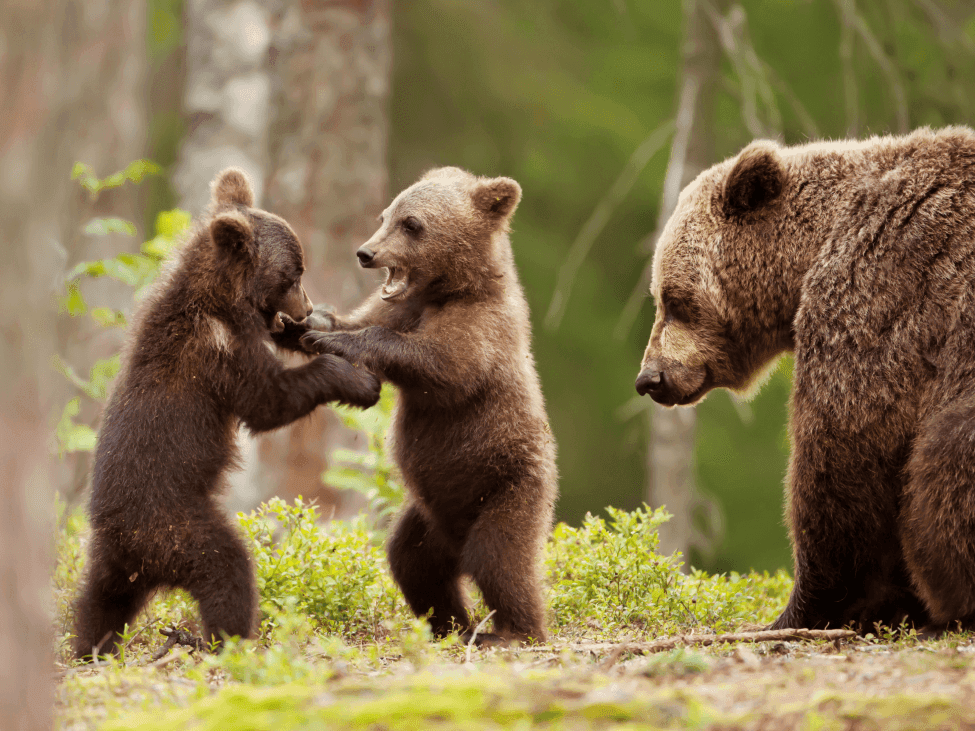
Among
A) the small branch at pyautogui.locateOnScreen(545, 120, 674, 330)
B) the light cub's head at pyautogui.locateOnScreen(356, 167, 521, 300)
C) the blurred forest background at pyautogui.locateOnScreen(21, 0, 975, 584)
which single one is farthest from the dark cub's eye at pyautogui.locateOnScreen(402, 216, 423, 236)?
the small branch at pyautogui.locateOnScreen(545, 120, 674, 330)

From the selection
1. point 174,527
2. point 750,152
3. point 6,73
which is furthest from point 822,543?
point 6,73

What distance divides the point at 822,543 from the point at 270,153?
7949mm

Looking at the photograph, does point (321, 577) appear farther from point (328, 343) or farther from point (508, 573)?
point (328, 343)

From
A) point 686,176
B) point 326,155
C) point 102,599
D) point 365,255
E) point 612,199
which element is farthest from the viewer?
point 612,199

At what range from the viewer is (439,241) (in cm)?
540

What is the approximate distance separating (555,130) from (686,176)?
4.01 meters

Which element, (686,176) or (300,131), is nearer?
(686,176)

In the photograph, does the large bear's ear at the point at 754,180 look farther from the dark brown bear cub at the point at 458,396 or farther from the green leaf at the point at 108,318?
the green leaf at the point at 108,318

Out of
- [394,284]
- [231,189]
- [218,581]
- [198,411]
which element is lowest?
[218,581]

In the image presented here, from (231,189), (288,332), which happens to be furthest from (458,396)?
(231,189)

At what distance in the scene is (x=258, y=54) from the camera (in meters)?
10.6

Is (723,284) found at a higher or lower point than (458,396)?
higher

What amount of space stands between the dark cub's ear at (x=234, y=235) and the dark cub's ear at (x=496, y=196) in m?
1.36

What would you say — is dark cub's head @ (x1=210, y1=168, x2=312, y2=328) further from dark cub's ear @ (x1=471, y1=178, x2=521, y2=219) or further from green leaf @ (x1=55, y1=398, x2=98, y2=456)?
green leaf @ (x1=55, y1=398, x2=98, y2=456)
